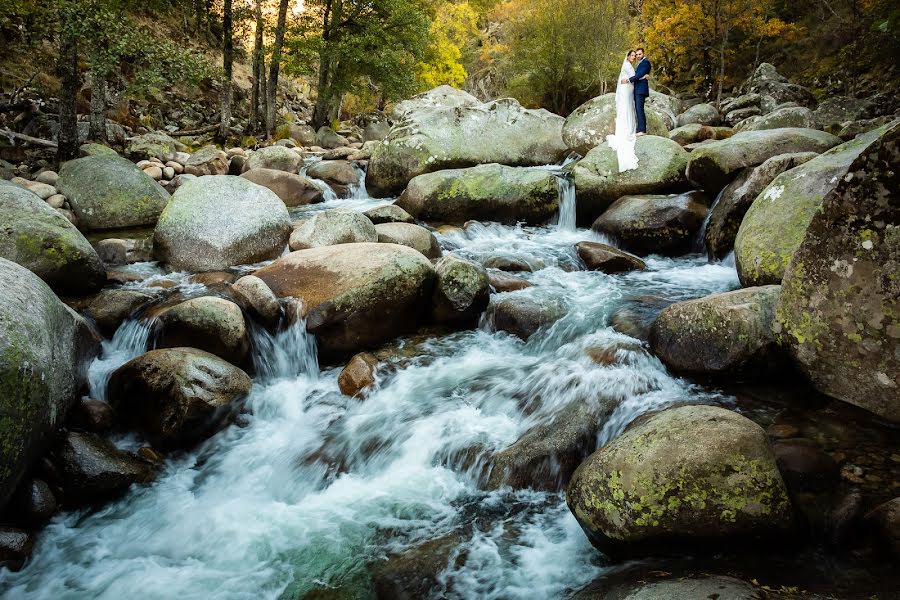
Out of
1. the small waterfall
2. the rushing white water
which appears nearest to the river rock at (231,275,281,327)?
the rushing white water

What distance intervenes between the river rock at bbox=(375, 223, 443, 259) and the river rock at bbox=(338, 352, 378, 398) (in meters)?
3.05

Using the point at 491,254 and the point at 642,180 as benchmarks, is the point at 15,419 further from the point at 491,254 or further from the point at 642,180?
the point at 642,180

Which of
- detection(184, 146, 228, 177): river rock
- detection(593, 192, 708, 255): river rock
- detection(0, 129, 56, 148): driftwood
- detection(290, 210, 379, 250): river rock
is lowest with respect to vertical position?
detection(290, 210, 379, 250): river rock

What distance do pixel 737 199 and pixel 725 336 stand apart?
425cm

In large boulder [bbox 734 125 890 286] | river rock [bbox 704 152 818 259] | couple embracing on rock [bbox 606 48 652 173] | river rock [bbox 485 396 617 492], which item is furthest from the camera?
couple embracing on rock [bbox 606 48 652 173]

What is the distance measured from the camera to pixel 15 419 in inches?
139

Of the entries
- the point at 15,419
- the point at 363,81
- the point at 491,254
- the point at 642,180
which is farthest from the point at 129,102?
the point at 15,419

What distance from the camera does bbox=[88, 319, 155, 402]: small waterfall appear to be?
210 inches

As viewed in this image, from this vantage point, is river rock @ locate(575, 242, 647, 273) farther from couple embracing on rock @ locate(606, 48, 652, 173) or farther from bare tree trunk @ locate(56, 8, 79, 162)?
bare tree trunk @ locate(56, 8, 79, 162)

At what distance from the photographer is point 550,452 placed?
421 cm

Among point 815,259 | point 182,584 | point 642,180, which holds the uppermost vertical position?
point 642,180

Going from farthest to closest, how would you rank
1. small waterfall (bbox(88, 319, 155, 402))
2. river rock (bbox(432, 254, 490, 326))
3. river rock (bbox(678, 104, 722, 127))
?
river rock (bbox(678, 104, 722, 127)), river rock (bbox(432, 254, 490, 326)), small waterfall (bbox(88, 319, 155, 402))

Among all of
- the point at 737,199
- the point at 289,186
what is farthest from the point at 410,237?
the point at 289,186

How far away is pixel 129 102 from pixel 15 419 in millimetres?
19726
